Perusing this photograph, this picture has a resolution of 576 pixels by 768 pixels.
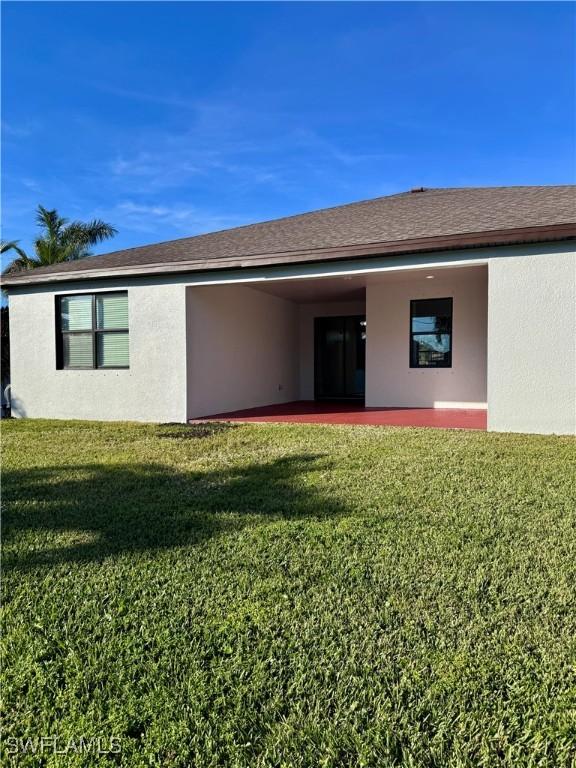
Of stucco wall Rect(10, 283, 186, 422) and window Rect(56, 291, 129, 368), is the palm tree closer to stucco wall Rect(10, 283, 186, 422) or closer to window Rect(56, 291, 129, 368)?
stucco wall Rect(10, 283, 186, 422)

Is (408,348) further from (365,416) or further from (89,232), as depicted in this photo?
(89,232)

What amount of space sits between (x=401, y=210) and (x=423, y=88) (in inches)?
191

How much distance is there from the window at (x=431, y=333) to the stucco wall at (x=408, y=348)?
11 centimetres

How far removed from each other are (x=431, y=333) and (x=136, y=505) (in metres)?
8.94

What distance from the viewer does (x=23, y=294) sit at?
464 inches

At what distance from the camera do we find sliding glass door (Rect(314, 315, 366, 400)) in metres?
14.8

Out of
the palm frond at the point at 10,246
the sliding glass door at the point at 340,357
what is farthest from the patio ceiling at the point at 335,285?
the palm frond at the point at 10,246

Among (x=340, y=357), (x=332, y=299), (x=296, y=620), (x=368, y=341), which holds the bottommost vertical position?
(x=296, y=620)

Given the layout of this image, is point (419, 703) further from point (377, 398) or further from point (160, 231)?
point (160, 231)

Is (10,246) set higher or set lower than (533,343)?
higher

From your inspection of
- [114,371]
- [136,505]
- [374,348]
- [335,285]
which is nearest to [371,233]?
[335,285]

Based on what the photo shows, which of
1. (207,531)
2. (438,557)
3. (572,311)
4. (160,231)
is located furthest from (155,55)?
(160,231)

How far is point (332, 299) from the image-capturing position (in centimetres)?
1448

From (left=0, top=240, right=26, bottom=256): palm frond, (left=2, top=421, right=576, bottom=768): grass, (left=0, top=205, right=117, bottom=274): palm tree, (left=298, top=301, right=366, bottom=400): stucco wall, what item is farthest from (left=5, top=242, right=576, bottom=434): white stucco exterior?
(left=0, top=240, right=26, bottom=256): palm frond
